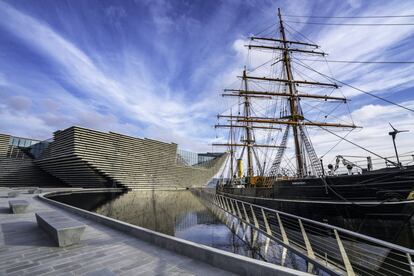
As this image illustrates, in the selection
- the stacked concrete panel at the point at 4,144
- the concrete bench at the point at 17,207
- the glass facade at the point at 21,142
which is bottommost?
the concrete bench at the point at 17,207

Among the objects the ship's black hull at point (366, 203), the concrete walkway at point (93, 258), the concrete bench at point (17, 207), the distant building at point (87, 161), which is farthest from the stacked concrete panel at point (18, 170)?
the ship's black hull at point (366, 203)

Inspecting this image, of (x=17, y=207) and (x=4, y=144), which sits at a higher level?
(x=4, y=144)

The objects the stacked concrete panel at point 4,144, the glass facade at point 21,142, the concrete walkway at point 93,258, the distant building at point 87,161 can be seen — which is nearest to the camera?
the concrete walkway at point 93,258

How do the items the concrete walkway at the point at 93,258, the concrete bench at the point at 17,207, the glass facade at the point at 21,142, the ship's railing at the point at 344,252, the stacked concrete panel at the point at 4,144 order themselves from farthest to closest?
the glass facade at the point at 21,142 < the stacked concrete panel at the point at 4,144 < the concrete bench at the point at 17,207 < the ship's railing at the point at 344,252 < the concrete walkway at the point at 93,258

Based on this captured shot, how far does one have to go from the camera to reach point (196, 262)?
390cm

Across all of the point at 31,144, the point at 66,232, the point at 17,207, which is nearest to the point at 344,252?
the point at 66,232

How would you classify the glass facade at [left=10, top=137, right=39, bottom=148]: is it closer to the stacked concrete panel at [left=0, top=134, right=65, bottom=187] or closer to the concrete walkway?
the stacked concrete panel at [left=0, top=134, right=65, bottom=187]

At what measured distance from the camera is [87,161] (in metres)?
33.9

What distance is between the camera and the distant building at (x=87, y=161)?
34.4 meters

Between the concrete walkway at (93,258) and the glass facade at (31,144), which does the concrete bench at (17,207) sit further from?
the glass facade at (31,144)

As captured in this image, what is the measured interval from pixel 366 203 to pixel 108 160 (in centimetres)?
3500

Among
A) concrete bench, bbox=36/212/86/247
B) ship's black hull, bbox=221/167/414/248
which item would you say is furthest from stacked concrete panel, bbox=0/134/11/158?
ship's black hull, bbox=221/167/414/248

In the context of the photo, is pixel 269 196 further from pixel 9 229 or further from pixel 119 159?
pixel 119 159

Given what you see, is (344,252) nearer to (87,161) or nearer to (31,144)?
(87,161)
